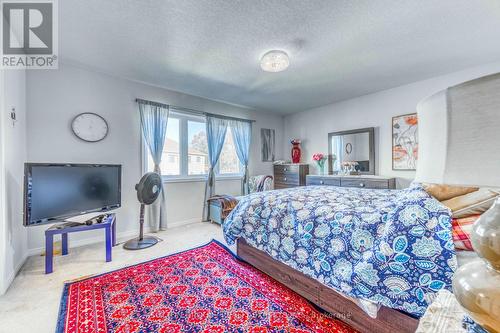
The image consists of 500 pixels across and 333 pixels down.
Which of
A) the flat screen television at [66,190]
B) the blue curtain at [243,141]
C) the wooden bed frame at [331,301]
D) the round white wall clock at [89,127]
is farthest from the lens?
the blue curtain at [243,141]

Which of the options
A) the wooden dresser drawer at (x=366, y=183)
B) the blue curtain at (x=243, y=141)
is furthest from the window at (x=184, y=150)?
the wooden dresser drawer at (x=366, y=183)

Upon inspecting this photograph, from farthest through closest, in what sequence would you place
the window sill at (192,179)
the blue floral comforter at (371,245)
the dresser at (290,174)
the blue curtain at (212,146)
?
the dresser at (290,174)
the blue curtain at (212,146)
the window sill at (192,179)
the blue floral comforter at (371,245)

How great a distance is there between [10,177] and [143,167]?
59.7 inches

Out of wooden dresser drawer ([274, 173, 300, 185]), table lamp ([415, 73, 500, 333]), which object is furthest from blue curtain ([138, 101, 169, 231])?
table lamp ([415, 73, 500, 333])

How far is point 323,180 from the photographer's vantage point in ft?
13.9

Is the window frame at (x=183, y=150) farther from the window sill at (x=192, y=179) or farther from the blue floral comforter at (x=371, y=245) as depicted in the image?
the blue floral comforter at (x=371, y=245)

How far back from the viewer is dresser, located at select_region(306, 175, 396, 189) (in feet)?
11.3

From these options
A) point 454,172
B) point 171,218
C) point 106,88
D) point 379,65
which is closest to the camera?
point 454,172

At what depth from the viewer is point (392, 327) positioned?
1240mm

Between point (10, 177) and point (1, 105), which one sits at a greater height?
point (1, 105)

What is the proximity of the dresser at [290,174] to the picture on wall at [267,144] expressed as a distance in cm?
31

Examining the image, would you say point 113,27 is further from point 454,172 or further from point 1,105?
point 454,172

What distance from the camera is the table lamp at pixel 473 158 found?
41 centimetres

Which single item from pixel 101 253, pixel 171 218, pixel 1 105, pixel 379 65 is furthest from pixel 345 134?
pixel 1 105
